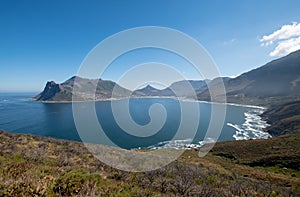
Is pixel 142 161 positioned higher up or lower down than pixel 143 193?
lower down

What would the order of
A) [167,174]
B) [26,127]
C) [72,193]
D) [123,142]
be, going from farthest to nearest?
[26,127], [123,142], [167,174], [72,193]

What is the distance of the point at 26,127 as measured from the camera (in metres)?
79.9

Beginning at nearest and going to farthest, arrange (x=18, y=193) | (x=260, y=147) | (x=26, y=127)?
1. (x=18, y=193)
2. (x=260, y=147)
3. (x=26, y=127)

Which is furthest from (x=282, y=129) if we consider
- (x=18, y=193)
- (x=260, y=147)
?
(x=18, y=193)

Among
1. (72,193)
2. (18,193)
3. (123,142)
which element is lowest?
(123,142)

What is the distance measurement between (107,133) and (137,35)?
6902cm

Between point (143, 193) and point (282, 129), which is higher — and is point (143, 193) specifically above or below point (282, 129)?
above

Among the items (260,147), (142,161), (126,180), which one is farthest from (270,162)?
(126,180)

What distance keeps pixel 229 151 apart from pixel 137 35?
4224 centimetres

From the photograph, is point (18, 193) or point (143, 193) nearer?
point (18, 193)

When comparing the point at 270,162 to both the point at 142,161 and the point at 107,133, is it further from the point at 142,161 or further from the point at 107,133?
the point at 107,133

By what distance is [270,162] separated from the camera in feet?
108

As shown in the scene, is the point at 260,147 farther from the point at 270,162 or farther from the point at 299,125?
the point at 299,125

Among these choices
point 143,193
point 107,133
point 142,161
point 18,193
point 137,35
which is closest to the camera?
point 18,193
